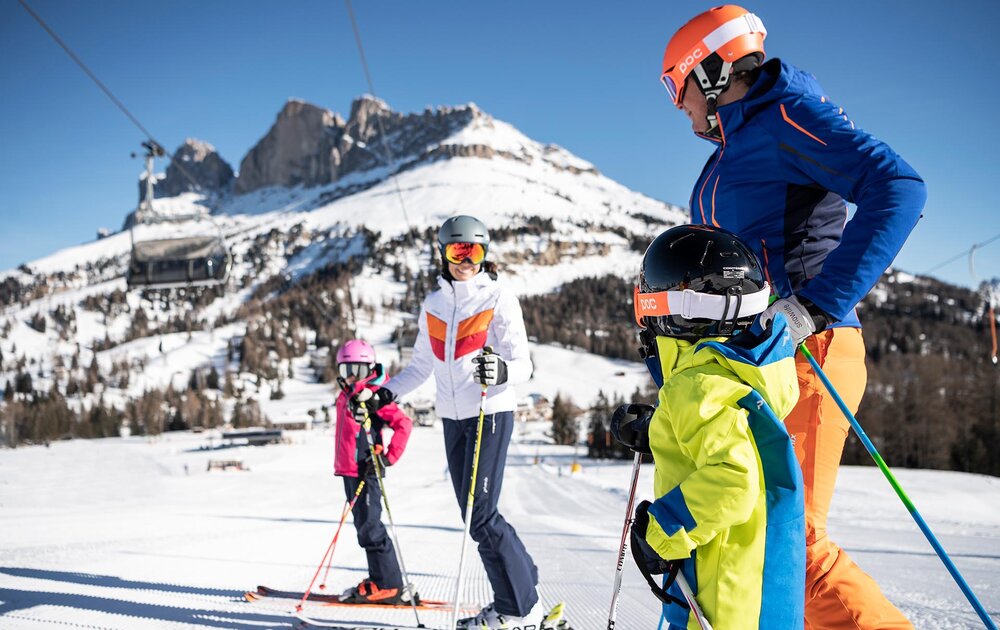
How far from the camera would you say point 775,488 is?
4.91 ft

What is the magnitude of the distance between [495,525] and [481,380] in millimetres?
712

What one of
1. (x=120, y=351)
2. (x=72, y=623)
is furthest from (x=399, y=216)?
(x=72, y=623)

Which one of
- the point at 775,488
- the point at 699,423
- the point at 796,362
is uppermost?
the point at 796,362

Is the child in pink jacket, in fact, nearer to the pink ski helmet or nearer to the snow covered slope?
the pink ski helmet

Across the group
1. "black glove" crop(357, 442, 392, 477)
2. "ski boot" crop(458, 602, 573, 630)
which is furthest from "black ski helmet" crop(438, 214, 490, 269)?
"ski boot" crop(458, 602, 573, 630)

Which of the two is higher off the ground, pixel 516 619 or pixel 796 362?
pixel 796 362

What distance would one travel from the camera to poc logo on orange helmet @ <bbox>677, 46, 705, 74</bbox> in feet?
6.63

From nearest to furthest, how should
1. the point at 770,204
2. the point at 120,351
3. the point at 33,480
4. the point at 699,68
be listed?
the point at 770,204, the point at 699,68, the point at 33,480, the point at 120,351

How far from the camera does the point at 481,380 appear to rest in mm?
2781

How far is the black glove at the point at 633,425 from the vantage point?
5.58 feet

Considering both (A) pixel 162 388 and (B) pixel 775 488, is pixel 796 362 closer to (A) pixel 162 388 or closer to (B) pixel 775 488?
(B) pixel 775 488

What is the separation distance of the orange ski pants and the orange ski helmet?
0.96 metres

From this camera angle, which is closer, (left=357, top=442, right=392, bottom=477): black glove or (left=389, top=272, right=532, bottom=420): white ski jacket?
(left=389, top=272, right=532, bottom=420): white ski jacket

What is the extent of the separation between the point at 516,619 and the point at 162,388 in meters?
122
